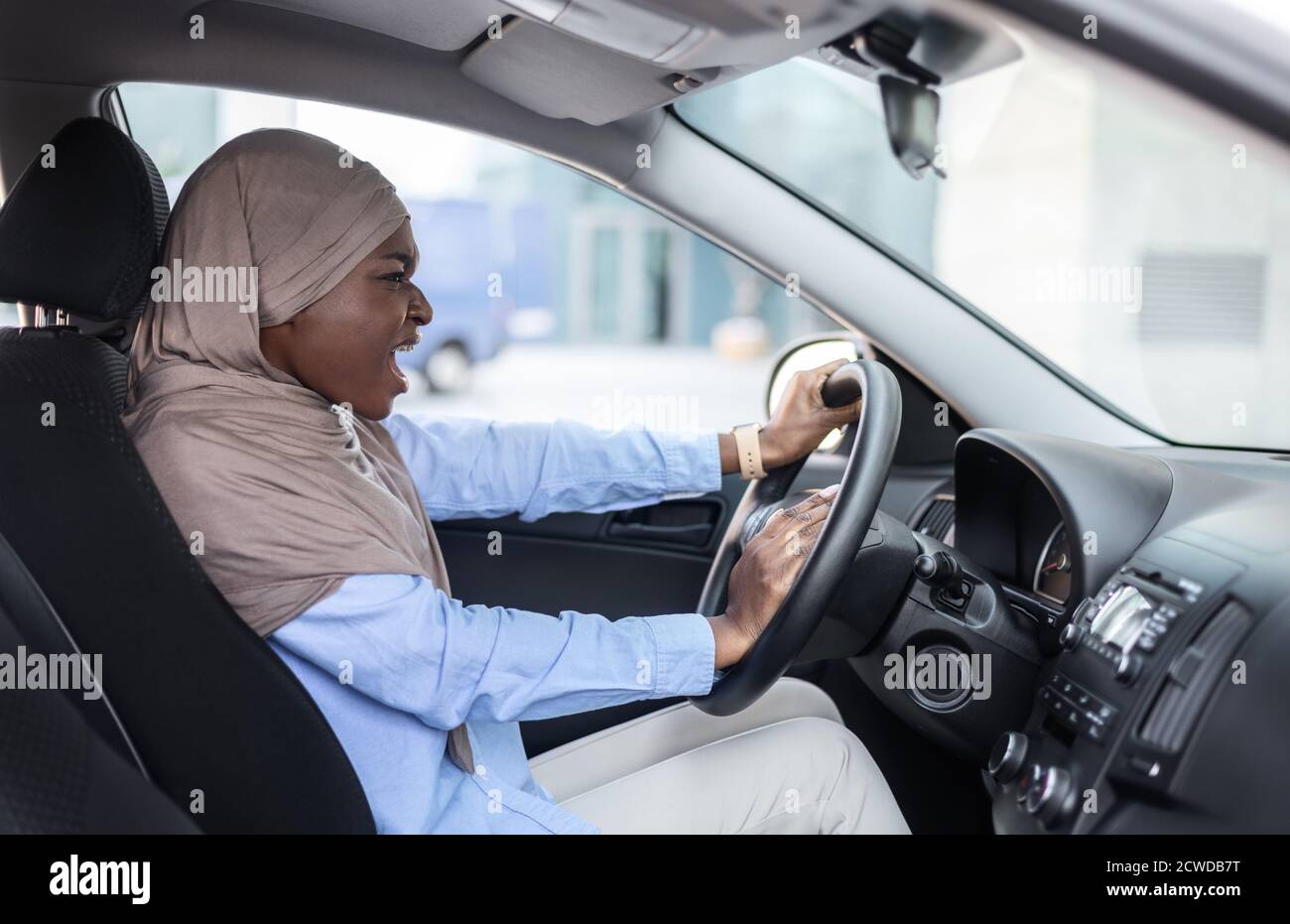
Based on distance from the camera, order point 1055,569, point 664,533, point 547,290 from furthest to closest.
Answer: point 547,290 → point 664,533 → point 1055,569

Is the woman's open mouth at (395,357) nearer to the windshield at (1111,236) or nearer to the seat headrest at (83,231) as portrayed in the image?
the seat headrest at (83,231)

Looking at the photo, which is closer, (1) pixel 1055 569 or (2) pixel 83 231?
(2) pixel 83 231

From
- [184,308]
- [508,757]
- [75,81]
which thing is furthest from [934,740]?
[75,81]

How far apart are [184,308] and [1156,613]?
3.62 ft


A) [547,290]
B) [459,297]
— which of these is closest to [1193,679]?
[459,297]

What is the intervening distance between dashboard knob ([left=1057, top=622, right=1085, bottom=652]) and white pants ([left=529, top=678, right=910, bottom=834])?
0.35m

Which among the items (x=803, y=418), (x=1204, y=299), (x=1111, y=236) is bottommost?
(x=803, y=418)

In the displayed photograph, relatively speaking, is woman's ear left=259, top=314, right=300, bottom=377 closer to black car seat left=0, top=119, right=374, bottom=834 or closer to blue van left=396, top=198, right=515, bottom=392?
black car seat left=0, top=119, right=374, bottom=834

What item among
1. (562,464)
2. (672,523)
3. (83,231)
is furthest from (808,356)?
(83,231)

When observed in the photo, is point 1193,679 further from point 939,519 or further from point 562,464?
point 562,464

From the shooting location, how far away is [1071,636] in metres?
1.37

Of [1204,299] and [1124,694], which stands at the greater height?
[1204,299]

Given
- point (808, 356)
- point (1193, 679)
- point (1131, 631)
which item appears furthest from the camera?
point (808, 356)

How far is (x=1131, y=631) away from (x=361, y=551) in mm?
828
